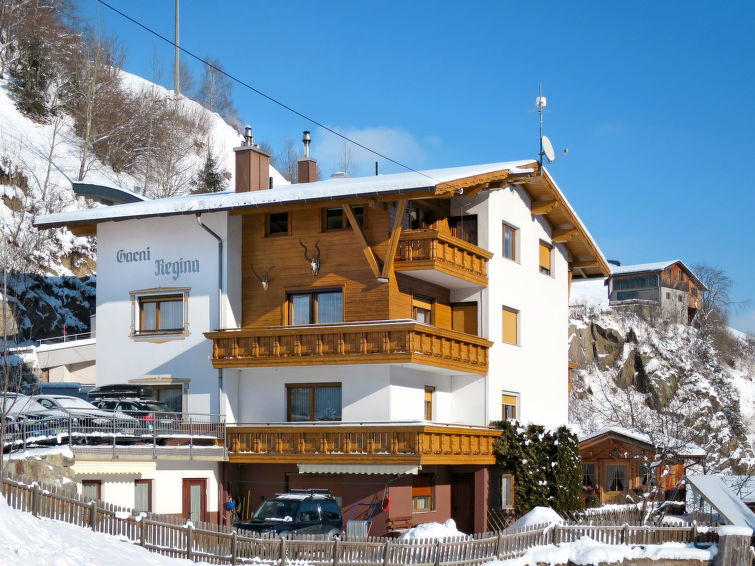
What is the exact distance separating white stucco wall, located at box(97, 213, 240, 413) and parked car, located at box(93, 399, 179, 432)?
3.15ft

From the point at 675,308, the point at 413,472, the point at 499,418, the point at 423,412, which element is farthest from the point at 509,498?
the point at 675,308

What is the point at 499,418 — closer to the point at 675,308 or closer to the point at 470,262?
the point at 470,262

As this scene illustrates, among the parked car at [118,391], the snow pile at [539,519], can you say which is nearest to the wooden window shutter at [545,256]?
the snow pile at [539,519]

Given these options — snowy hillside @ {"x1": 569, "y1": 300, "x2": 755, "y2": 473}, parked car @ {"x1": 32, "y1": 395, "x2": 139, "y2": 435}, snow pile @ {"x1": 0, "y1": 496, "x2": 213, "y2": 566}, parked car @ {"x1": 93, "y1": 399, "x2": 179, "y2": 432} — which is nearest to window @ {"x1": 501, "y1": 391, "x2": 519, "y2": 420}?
parked car @ {"x1": 93, "y1": 399, "x2": 179, "y2": 432}

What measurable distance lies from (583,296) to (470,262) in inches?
2062

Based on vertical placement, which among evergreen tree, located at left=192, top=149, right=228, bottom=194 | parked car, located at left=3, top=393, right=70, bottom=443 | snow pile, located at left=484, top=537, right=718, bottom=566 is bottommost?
snow pile, located at left=484, top=537, right=718, bottom=566

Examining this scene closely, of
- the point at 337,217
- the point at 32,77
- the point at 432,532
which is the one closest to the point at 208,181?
the point at 32,77

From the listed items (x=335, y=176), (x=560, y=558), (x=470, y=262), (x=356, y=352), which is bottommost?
(x=560, y=558)

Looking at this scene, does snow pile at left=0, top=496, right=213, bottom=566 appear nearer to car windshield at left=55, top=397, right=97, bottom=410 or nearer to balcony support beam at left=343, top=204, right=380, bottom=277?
car windshield at left=55, top=397, right=97, bottom=410

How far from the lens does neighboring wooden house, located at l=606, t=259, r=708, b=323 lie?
3578 inches

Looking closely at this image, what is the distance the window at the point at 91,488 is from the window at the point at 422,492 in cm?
905

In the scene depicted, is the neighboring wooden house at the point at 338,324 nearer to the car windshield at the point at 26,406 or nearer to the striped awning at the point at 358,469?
the striped awning at the point at 358,469

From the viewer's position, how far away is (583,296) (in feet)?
269

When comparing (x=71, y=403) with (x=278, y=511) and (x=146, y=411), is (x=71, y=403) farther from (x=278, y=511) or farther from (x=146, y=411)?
(x=278, y=511)
